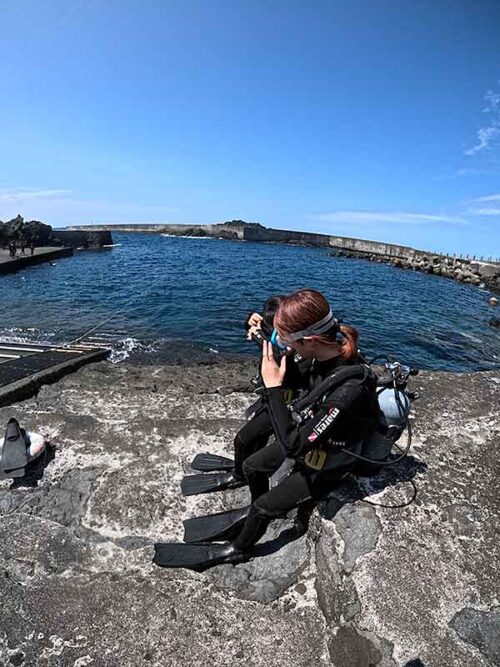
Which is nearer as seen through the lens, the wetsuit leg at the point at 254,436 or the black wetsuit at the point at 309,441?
the black wetsuit at the point at 309,441

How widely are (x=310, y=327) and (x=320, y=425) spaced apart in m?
0.68

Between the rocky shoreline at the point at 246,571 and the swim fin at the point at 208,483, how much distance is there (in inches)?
3.1

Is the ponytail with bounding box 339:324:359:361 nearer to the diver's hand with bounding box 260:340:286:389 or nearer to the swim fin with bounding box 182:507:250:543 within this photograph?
the diver's hand with bounding box 260:340:286:389

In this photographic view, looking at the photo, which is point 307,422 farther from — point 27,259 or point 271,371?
point 27,259

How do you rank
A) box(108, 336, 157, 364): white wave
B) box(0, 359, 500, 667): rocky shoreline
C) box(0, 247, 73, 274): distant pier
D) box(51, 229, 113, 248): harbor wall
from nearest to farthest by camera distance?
1. box(0, 359, 500, 667): rocky shoreline
2. box(108, 336, 157, 364): white wave
3. box(0, 247, 73, 274): distant pier
4. box(51, 229, 113, 248): harbor wall

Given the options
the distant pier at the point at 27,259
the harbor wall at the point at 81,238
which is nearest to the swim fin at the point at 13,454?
the distant pier at the point at 27,259

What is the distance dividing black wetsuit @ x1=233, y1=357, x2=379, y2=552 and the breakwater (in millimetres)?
45011

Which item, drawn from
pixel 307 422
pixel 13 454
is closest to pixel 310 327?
pixel 307 422

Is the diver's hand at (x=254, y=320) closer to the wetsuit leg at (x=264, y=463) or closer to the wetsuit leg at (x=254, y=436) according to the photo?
the wetsuit leg at (x=254, y=436)

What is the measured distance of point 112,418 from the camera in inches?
183

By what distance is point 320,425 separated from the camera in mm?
2479

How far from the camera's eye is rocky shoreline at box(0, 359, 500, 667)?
224 centimetres

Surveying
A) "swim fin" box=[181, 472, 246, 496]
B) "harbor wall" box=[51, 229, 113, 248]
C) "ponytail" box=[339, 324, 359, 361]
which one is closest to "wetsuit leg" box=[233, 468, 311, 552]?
"swim fin" box=[181, 472, 246, 496]

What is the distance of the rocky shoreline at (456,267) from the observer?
42.7 meters
